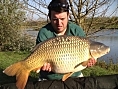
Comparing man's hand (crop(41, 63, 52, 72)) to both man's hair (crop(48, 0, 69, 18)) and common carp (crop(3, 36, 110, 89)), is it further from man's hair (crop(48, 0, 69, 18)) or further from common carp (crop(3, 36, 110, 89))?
man's hair (crop(48, 0, 69, 18))

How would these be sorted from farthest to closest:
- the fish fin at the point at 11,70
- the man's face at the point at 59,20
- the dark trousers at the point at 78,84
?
the dark trousers at the point at 78,84 → the man's face at the point at 59,20 → the fish fin at the point at 11,70

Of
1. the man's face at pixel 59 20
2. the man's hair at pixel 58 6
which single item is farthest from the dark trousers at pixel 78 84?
the man's hair at pixel 58 6

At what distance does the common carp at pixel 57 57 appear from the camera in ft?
6.51

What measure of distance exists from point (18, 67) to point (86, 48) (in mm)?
577

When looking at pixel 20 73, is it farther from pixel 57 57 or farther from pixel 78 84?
pixel 78 84

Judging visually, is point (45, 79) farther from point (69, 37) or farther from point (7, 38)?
point (7, 38)

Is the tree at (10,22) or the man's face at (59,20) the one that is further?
the tree at (10,22)

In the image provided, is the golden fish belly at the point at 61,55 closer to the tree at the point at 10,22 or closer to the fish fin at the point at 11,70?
the fish fin at the point at 11,70

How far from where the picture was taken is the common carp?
1983mm

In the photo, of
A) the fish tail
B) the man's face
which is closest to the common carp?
the fish tail

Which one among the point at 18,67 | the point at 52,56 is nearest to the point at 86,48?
the point at 52,56

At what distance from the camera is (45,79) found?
2414 millimetres

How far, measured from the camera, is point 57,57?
1.98m

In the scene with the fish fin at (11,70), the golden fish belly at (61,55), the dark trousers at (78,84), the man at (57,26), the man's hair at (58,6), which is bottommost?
the dark trousers at (78,84)
